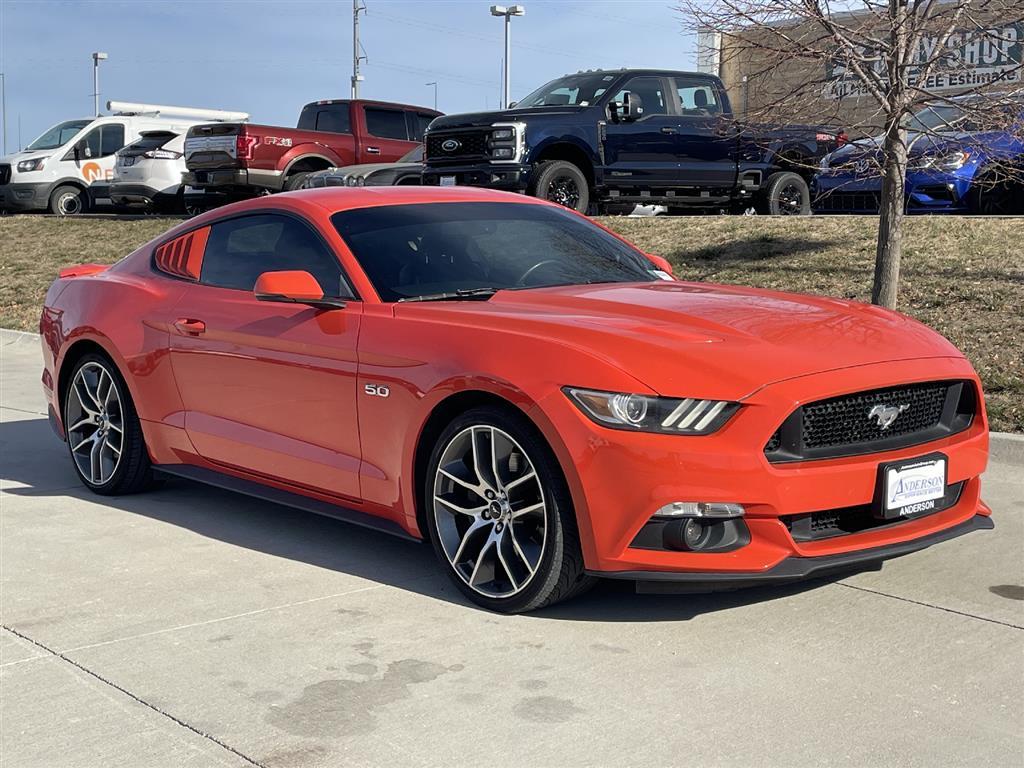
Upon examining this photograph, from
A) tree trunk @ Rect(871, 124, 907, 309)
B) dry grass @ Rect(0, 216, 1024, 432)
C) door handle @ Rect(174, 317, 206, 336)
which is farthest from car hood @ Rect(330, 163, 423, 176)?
door handle @ Rect(174, 317, 206, 336)

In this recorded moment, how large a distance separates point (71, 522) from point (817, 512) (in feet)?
11.7

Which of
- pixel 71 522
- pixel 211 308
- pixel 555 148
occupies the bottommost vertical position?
pixel 71 522

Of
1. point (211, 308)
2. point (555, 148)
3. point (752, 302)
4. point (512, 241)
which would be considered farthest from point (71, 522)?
point (555, 148)

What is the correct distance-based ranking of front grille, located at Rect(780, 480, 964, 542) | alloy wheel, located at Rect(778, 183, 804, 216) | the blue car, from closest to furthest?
front grille, located at Rect(780, 480, 964, 542) < the blue car < alloy wheel, located at Rect(778, 183, 804, 216)

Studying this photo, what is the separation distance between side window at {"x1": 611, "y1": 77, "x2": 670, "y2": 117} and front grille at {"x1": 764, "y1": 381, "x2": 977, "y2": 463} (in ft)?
38.6

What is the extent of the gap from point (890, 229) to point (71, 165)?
20983 mm

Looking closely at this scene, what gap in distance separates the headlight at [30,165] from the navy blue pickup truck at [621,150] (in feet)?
43.8

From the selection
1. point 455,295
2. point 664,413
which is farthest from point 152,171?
point 664,413

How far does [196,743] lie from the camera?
143 inches

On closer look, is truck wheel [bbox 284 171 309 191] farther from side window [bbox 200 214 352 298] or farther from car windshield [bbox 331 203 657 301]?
car windshield [bbox 331 203 657 301]

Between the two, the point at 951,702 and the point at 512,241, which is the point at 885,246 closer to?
the point at 512,241

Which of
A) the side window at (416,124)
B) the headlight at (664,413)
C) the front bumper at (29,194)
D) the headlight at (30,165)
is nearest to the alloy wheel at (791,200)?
the side window at (416,124)

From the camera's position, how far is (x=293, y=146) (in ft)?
69.9

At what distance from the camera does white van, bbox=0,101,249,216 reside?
2672cm
